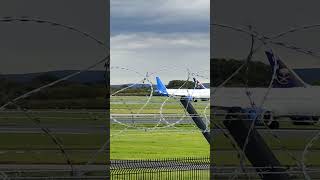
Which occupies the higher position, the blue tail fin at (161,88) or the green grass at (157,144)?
the blue tail fin at (161,88)

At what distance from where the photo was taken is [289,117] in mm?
4457

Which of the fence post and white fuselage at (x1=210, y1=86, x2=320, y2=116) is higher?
white fuselage at (x1=210, y1=86, x2=320, y2=116)

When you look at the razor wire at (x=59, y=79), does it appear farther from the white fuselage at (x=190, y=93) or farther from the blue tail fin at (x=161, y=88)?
the white fuselage at (x=190, y=93)

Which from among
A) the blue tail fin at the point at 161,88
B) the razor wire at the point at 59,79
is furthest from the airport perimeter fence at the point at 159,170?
the razor wire at the point at 59,79

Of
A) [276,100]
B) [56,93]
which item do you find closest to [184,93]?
[276,100]

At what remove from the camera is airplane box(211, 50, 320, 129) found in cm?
435

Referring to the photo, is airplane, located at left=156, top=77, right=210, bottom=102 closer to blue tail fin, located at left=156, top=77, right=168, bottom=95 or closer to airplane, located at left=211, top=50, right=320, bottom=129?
blue tail fin, located at left=156, top=77, right=168, bottom=95

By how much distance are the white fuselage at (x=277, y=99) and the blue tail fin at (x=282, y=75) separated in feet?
0.16

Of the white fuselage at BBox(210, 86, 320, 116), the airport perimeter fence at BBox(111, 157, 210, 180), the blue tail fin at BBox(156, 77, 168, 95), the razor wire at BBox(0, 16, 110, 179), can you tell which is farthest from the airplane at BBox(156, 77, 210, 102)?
the razor wire at BBox(0, 16, 110, 179)

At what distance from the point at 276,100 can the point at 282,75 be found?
233 millimetres

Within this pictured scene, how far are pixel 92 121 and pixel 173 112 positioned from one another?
3.46m

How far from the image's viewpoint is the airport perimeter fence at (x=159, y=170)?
5426 millimetres

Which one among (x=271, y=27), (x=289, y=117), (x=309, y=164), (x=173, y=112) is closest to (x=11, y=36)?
(x=271, y=27)

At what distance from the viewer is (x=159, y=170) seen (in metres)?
5.38
